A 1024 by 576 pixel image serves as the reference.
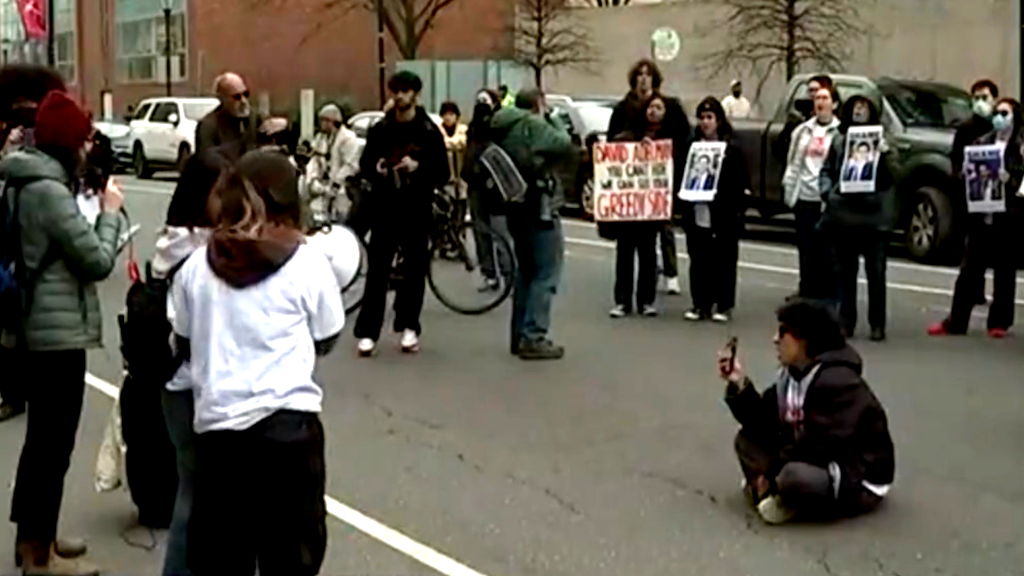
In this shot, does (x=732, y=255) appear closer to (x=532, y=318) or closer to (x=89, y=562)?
(x=532, y=318)

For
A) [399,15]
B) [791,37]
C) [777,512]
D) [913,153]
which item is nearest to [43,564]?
[777,512]

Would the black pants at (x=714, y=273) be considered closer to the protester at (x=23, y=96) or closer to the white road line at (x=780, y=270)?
the white road line at (x=780, y=270)

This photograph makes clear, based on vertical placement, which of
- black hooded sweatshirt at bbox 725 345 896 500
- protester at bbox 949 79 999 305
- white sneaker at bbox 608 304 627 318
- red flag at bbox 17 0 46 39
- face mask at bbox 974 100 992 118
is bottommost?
white sneaker at bbox 608 304 627 318

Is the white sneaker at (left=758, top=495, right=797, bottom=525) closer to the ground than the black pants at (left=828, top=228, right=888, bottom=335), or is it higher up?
closer to the ground

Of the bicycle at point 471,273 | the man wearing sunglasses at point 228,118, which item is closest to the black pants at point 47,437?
the man wearing sunglasses at point 228,118

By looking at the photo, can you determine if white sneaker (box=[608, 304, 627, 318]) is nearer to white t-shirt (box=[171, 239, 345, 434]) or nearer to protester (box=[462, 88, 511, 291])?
protester (box=[462, 88, 511, 291])

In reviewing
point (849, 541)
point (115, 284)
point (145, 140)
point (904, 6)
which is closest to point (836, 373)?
point (849, 541)

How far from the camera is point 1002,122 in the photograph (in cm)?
1366

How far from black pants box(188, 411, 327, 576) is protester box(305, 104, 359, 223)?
10.9 meters

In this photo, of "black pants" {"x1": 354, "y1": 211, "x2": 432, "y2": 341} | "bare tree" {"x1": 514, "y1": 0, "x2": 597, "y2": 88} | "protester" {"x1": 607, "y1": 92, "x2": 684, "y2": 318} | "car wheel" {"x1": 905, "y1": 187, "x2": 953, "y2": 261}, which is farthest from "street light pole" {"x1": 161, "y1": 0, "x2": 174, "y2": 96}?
"black pants" {"x1": 354, "y1": 211, "x2": 432, "y2": 341}

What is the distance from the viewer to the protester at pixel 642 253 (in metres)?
14.2

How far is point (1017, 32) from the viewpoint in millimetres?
29281

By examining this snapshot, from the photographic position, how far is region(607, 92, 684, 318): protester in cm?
1418

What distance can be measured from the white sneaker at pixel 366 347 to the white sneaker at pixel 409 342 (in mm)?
238
